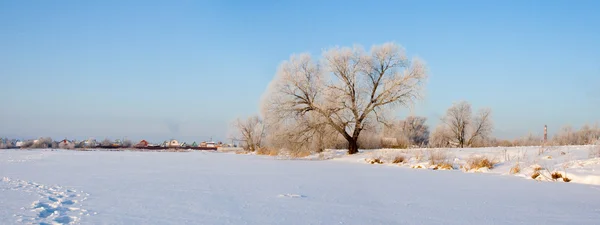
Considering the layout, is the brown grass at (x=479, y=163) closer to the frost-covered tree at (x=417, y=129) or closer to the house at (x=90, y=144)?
the frost-covered tree at (x=417, y=129)

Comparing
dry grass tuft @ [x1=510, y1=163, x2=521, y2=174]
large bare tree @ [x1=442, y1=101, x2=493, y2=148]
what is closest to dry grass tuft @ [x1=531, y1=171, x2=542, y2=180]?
dry grass tuft @ [x1=510, y1=163, x2=521, y2=174]

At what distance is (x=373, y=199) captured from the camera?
4.93 metres

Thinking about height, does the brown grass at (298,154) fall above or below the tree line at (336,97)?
below

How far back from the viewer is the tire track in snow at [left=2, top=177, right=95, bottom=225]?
329 centimetres

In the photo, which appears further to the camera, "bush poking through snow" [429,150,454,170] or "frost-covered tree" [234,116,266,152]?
"frost-covered tree" [234,116,266,152]

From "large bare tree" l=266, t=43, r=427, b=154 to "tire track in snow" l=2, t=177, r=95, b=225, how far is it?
1633 cm

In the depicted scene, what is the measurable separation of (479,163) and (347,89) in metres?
10.9

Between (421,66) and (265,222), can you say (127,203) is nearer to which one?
(265,222)

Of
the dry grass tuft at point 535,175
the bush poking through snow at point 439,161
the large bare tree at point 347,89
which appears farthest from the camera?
the large bare tree at point 347,89

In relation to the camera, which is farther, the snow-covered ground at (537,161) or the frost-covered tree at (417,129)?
the frost-covered tree at (417,129)

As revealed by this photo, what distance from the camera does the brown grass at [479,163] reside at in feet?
36.8

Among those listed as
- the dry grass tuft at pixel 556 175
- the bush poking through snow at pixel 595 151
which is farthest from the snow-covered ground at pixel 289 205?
the bush poking through snow at pixel 595 151

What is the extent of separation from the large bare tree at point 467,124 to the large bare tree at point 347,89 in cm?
2679

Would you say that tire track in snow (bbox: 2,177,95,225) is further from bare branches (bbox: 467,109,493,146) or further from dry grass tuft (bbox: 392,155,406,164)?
bare branches (bbox: 467,109,493,146)
